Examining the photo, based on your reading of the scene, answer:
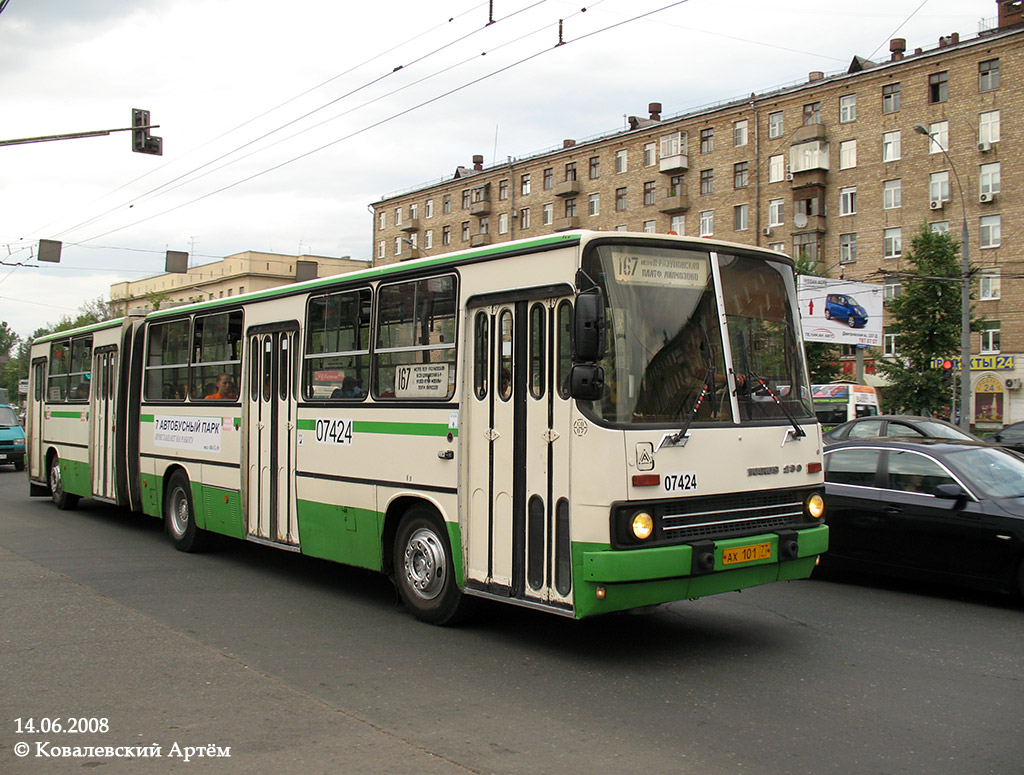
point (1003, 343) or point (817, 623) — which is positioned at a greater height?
point (1003, 343)

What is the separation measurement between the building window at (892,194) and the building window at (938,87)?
4241mm

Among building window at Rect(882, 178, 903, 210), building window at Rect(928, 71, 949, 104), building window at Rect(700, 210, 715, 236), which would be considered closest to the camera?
building window at Rect(928, 71, 949, 104)

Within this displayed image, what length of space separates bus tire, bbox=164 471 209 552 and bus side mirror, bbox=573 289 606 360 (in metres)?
7.09

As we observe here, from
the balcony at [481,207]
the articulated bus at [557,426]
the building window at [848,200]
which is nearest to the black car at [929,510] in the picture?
the articulated bus at [557,426]

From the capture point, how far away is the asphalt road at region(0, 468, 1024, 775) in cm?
513

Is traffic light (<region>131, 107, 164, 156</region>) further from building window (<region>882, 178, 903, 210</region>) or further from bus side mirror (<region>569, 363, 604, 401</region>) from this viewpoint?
building window (<region>882, 178, 903, 210</region>)

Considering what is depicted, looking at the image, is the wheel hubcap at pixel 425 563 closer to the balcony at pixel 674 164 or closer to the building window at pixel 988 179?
the building window at pixel 988 179

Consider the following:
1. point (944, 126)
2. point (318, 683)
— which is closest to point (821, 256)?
point (944, 126)

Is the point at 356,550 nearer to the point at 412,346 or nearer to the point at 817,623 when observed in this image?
the point at 412,346

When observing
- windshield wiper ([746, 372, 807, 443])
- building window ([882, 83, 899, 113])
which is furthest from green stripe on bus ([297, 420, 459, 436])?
building window ([882, 83, 899, 113])

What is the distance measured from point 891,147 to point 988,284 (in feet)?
29.0

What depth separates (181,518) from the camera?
489 inches

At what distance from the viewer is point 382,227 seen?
8688 cm

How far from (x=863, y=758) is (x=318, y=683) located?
329 centimetres
